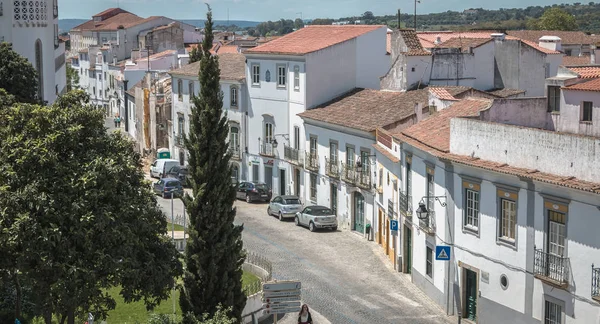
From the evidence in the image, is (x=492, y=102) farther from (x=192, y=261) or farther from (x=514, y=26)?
(x=514, y=26)

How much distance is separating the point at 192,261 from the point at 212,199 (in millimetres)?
1984

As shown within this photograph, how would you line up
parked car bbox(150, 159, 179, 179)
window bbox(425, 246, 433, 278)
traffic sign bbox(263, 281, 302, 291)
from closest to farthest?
1. traffic sign bbox(263, 281, 302, 291)
2. window bbox(425, 246, 433, 278)
3. parked car bbox(150, 159, 179, 179)

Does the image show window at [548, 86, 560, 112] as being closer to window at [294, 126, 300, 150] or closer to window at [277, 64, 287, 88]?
window at [294, 126, 300, 150]

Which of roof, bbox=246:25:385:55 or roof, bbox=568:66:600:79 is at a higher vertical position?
roof, bbox=246:25:385:55

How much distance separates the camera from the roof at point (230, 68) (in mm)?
61328

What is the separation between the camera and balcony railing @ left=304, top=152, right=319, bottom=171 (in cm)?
5291

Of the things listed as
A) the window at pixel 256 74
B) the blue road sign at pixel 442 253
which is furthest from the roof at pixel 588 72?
the window at pixel 256 74

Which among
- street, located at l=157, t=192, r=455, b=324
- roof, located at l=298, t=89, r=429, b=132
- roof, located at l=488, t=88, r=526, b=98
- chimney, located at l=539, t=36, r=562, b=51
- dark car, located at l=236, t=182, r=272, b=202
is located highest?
chimney, located at l=539, t=36, r=562, b=51

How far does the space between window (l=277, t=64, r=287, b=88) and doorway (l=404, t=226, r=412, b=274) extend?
20093 mm

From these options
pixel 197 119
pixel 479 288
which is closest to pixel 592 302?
pixel 479 288

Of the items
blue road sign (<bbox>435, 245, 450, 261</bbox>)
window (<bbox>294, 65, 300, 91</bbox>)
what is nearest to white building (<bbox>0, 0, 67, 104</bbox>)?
window (<bbox>294, 65, 300, 91</bbox>)

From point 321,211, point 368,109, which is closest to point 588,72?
point 368,109

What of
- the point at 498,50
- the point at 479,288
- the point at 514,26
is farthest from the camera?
the point at 514,26

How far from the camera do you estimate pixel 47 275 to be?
76.3 ft
